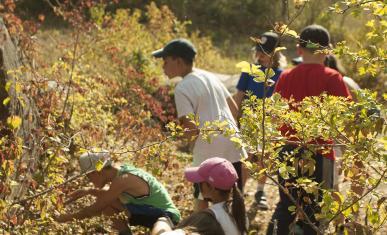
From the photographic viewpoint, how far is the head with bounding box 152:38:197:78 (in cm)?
477

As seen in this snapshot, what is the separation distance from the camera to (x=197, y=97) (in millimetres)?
4785

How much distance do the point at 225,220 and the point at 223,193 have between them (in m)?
0.21

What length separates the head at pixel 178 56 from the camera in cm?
477

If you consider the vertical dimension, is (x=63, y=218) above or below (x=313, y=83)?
below

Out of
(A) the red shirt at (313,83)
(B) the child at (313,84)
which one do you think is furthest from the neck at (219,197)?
(A) the red shirt at (313,83)

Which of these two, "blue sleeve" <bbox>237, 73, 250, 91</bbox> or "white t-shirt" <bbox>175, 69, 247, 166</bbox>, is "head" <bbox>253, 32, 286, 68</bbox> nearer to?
"blue sleeve" <bbox>237, 73, 250, 91</bbox>

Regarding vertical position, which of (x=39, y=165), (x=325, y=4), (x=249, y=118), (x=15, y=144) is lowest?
(x=39, y=165)

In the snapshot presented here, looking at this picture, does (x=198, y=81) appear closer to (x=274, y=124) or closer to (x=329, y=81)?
(x=329, y=81)

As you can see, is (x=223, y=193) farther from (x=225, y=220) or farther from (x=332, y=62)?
(x=332, y=62)

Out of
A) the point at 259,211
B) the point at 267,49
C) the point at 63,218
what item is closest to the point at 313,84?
the point at 267,49

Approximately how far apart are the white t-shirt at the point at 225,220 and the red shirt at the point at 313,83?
3.08 ft

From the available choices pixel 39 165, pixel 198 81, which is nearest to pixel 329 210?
pixel 198 81

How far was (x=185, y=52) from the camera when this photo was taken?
4.79 metres

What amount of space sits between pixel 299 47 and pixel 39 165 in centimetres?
228
